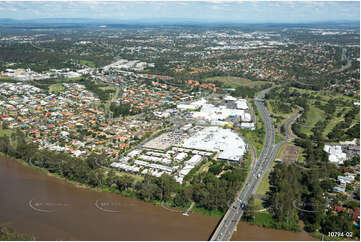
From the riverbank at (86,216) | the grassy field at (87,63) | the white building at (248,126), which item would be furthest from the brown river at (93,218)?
the grassy field at (87,63)

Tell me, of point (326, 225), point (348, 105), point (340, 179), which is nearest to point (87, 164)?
point (326, 225)

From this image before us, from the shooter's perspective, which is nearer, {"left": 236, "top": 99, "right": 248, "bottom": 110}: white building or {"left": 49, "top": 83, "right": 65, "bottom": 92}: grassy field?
{"left": 236, "top": 99, "right": 248, "bottom": 110}: white building

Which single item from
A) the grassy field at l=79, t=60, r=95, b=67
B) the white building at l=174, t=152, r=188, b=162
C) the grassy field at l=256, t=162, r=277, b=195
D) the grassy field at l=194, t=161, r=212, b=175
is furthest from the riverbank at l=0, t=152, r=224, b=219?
the grassy field at l=79, t=60, r=95, b=67

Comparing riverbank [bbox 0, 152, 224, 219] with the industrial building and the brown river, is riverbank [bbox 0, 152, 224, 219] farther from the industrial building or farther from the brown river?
the industrial building

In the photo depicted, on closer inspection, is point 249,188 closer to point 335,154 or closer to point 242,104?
point 335,154

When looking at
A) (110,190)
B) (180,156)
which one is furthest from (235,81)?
(110,190)

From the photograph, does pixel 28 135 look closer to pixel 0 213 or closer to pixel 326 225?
pixel 0 213

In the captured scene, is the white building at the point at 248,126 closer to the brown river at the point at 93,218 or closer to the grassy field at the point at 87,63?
the brown river at the point at 93,218
